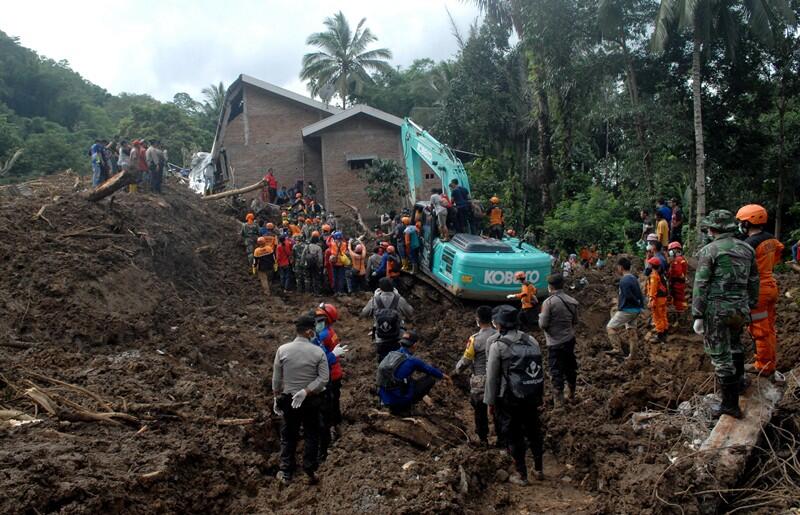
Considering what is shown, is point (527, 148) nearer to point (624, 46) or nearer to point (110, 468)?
point (624, 46)

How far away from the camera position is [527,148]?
1105 inches

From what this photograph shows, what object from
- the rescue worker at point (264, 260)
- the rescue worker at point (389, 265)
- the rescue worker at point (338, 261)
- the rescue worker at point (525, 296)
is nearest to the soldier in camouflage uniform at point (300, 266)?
the rescue worker at point (264, 260)

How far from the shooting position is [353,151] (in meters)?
25.9

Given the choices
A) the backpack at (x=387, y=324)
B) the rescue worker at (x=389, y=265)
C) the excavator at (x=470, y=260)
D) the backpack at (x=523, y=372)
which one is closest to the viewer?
the backpack at (x=523, y=372)

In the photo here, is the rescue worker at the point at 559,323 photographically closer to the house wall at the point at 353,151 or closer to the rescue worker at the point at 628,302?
the rescue worker at the point at 628,302

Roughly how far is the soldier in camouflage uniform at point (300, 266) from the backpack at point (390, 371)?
8.47 metres

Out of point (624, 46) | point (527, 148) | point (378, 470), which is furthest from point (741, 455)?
point (527, 148)

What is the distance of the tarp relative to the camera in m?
27.6

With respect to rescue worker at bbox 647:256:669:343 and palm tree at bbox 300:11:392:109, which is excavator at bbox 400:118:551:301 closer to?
rescue worker at bbox 647:256:669:343

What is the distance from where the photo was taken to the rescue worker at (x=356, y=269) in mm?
15750

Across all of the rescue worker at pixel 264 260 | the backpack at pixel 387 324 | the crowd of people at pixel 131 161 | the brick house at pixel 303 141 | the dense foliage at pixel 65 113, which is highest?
the dense foliage at pixel 65 113

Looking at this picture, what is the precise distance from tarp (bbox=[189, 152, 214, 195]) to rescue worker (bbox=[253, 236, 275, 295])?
1096 cm

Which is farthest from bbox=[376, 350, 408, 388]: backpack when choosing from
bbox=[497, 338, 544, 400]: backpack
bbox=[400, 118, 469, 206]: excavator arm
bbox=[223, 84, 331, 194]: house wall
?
bbox=[223, 84, 331, 194]: house wall

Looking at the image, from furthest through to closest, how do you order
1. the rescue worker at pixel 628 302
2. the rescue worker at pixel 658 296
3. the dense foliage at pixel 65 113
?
the dense foliage at pixel 65 113, the rescue worker at pixel 658 296, the rescue worker at pixel 628 302
